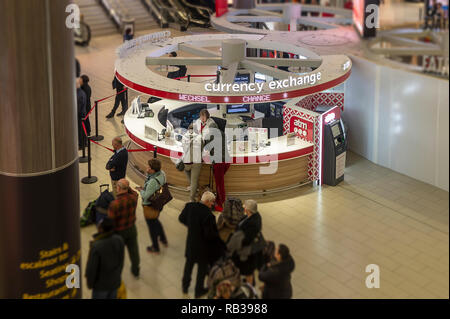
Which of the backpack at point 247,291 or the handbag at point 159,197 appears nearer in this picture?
the backpack at point 247,291

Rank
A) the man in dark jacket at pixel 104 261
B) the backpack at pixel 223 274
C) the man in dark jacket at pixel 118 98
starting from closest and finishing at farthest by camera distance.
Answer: the man in dark jacket at pixel 104 261
the backpack at pixel 223 274
the man in dark jacket at pixel 118 98

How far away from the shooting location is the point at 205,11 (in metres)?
24.2

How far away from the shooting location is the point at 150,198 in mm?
8758

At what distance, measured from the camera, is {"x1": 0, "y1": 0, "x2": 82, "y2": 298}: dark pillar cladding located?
652 centimetres

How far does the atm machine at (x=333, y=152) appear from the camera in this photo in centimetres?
1111

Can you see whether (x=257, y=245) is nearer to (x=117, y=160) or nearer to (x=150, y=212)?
(x=150, y=212)

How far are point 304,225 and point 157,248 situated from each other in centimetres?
230

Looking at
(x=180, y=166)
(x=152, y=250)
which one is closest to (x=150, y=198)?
(x=152, y=250)

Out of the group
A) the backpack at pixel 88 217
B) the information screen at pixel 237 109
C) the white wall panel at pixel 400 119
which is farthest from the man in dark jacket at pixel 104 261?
the information screen at pixel 237 109

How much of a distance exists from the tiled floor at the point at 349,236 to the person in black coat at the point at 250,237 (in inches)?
32.1

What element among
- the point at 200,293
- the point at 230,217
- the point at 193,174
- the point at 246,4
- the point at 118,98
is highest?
the point at 246,4

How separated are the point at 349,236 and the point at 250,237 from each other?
2.41 m

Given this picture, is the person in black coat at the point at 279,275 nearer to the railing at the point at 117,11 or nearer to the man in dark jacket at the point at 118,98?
the man in dark jacket at the point at 118,98

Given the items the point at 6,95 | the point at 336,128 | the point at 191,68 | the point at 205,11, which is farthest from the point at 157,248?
the point at 205,11
